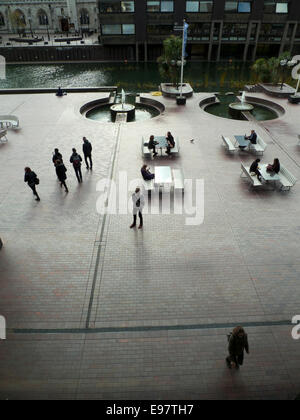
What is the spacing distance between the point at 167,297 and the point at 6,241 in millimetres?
5817

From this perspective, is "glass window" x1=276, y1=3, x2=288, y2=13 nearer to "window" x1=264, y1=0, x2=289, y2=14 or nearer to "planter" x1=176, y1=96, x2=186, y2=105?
"window" x1=264, y1=0, x2=289, y2=14

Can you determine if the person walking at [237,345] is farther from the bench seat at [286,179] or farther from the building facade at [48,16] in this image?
the building facade at [48,16]

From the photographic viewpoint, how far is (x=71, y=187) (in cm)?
1259

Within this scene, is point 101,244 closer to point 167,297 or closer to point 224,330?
point 167,297

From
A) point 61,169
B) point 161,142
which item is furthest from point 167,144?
point 61,169

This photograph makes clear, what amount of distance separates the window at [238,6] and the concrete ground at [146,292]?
39.2 m

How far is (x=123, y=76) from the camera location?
3766 centimetres

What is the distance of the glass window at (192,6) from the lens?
1606 inches

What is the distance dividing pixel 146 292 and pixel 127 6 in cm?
4513

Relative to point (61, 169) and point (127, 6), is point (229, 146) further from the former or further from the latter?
point (127, 6)

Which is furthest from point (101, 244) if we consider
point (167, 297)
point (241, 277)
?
point (241, 277)

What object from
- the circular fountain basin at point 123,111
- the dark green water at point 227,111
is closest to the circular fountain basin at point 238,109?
the dark green water at point 227,111

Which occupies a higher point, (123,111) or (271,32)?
(271,32)

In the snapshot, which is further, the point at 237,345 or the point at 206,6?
the point at 206,6
